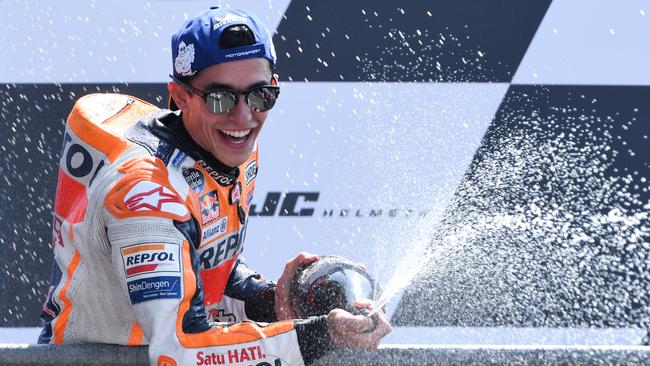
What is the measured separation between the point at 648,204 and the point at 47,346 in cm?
237

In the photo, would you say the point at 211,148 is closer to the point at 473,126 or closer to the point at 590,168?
the point at 473,126

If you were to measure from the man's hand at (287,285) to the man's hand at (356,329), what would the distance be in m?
0.52

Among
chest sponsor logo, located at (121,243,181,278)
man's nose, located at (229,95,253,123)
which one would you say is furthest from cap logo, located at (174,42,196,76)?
chest sponsor logo, located at (121,243,181,278)

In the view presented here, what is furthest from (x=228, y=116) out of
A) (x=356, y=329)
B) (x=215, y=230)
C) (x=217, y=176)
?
(x=356, y=329)

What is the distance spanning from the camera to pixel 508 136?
12.5 feet

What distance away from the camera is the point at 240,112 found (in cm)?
251

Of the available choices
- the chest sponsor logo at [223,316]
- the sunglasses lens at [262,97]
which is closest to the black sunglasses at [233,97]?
the sunglasses lens at [262,97]

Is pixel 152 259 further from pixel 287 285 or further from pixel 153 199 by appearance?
pixel 287 285

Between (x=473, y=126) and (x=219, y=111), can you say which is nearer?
(x=219, y=111)

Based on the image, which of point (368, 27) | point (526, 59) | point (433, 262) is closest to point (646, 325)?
point (433, 262)

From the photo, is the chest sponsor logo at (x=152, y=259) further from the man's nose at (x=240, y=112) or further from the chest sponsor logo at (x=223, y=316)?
the chest sponsor logo at (x=223, y=316)

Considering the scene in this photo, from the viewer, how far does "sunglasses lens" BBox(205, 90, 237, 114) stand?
2479 mm

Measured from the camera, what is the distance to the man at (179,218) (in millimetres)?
2227

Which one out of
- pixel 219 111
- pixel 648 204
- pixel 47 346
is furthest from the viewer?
pixel 648 204
